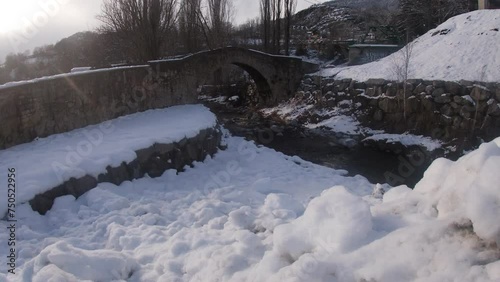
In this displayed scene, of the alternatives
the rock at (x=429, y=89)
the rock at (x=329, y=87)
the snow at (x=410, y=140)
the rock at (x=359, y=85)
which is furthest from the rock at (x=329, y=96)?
the rock at (x=429, y=89)

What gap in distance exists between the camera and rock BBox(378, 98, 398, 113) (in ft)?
46.3

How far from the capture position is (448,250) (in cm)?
221

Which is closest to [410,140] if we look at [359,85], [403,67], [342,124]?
[342,124]

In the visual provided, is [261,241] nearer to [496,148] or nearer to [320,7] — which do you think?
[496,148]

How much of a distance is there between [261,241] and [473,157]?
1.72 metres

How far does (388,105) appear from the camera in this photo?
46.8 ft

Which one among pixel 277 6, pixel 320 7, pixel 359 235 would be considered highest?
pixel 320 7

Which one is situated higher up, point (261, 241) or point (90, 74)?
point (90, 74)

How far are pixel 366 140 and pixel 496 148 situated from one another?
35.8ft

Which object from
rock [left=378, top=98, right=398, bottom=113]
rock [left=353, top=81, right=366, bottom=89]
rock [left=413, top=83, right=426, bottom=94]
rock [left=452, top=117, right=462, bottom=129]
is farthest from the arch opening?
rock [left=452, top=117, right=462, bottom=129]

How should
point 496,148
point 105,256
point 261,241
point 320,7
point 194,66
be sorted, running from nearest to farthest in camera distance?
point 496,148, point 261,241, point 105,256, point 194,66, point 320,7

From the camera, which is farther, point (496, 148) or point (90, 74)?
point (90, 74)

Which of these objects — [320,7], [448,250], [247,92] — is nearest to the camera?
[448,250]

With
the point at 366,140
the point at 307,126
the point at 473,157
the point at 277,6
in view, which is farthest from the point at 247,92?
the point at 473,157
